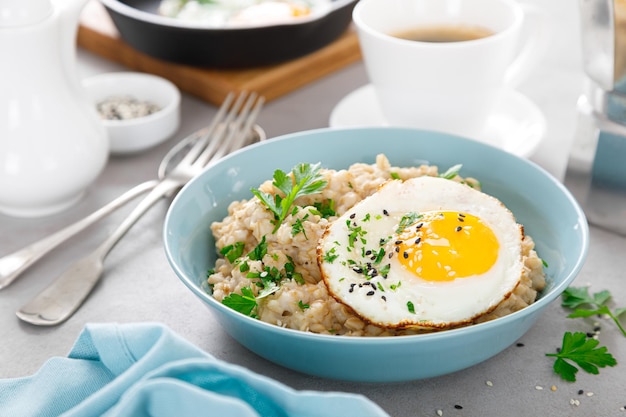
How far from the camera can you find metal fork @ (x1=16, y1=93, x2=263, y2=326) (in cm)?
178

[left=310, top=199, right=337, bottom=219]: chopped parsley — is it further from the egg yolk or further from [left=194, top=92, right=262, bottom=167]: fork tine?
[left=194, top=92, right=262, bottom=167]: fork tine

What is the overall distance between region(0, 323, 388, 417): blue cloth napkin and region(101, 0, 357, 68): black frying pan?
130 centimetres

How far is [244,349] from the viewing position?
1.67 metres

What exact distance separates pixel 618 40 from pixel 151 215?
1.26 metres

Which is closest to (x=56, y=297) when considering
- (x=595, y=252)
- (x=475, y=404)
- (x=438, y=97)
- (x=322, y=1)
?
(x=475, y=404)

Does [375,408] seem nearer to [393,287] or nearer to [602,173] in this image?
[393,287]

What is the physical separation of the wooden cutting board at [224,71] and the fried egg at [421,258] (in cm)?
109

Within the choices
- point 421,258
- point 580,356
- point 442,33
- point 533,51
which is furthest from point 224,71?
point 580,356

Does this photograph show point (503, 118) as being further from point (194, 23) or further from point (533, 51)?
point (194, 23)

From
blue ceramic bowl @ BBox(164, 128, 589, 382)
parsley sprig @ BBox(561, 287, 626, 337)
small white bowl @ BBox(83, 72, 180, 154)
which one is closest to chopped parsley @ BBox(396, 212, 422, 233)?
blue ceramic bowl @ BBox(164, 128, 589, 382)

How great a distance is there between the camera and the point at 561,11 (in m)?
3.33

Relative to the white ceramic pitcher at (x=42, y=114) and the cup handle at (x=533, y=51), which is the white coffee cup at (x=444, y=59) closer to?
the cup handle at (x=533, y=51)

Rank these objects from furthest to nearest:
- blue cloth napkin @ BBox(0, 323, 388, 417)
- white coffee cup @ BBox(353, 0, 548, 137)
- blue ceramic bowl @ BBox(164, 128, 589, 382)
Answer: white coffee cup @ BBox(353, 0, 548, 137)
blue ceramic bowl @ BBox(164, 128, 589, 382)
blue cloth napkin @ BBox(0, 323, 388, 417)

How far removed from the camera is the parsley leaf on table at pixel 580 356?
1583mm
